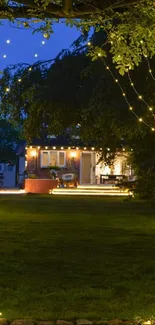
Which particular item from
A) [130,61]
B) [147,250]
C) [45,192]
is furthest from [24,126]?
[130,61]

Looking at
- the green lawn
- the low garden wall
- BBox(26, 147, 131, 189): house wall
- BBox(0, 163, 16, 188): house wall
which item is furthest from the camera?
BBox(0, 163, 16, 188): house wall

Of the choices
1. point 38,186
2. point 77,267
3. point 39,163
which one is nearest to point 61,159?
point 39,163

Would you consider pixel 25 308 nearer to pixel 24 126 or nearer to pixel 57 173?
pixel 24 126

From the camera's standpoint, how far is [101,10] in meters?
7.07

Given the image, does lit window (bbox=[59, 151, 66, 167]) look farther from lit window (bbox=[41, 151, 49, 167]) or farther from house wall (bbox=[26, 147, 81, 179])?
lit window (bbox=[41, 151, 49, 167])

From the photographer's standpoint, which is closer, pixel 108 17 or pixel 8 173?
pixel 108 17

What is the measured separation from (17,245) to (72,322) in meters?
5.54

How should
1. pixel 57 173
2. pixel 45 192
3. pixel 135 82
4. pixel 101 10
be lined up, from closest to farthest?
pixel 101 10 → pixel 135 82 → pixel 45 192 → pixel 57 173

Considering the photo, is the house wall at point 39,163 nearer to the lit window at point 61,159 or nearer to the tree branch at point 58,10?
the lit window at point 61,159

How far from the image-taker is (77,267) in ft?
30.1

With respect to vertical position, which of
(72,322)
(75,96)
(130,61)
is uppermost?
(75,96)

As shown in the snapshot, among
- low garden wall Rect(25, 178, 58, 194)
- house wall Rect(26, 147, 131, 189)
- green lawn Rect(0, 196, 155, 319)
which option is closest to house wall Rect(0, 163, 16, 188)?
house wall Rect(26, 147, 131, 189)

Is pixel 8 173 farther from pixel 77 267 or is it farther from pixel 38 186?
pixel 77 267

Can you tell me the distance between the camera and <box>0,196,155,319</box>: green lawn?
22.1 ft
